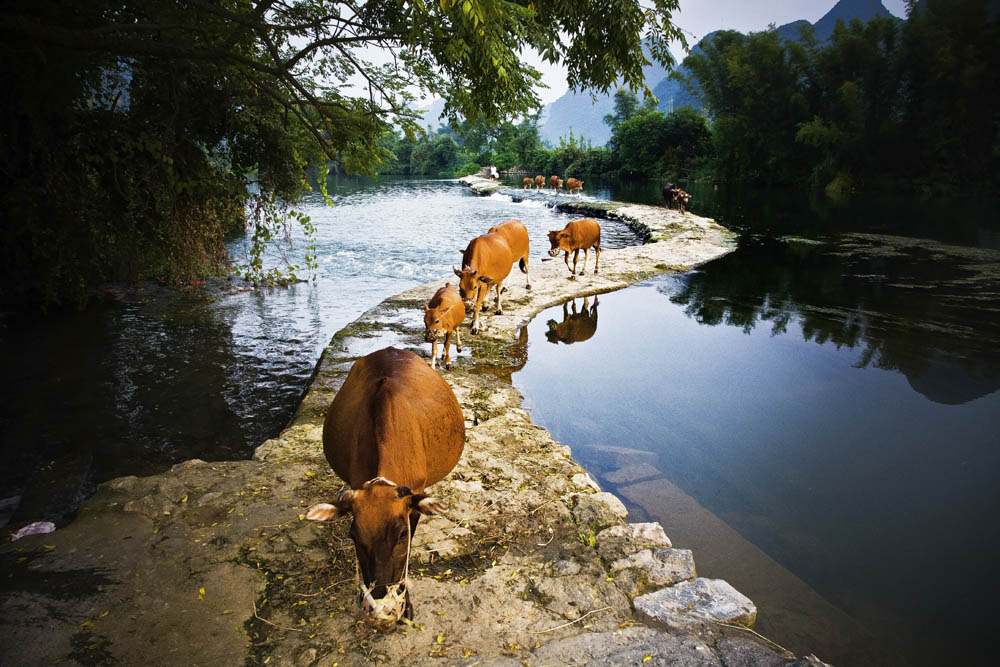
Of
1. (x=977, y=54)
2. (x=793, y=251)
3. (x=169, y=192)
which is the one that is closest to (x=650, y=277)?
(x=793, y=251)

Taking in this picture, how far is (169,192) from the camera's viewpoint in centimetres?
721

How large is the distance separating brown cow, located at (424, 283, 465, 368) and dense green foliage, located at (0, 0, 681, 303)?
2.38 metres

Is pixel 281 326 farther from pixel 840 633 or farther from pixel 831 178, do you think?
pixel 831 178

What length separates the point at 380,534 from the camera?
9.26ft

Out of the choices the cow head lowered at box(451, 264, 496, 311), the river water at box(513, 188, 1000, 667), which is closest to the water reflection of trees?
the river water at box(513, 188, 1000, 667)

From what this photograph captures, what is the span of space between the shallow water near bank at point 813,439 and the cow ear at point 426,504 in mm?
2570

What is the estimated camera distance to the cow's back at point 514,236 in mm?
11164

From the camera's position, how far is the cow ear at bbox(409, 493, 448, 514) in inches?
113

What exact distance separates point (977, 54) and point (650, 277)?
31681 mm

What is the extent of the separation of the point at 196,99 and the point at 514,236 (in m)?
6.08

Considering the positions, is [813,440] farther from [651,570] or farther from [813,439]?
[651,570]

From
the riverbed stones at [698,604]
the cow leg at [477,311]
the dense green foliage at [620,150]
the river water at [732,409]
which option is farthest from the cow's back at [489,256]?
the dense green foliage at [620,150]

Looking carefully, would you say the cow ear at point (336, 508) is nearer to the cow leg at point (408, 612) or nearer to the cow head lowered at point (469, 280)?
the cow leg at point (408, 612)

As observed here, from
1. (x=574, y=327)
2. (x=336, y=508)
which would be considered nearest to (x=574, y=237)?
(x=574, y=327)
